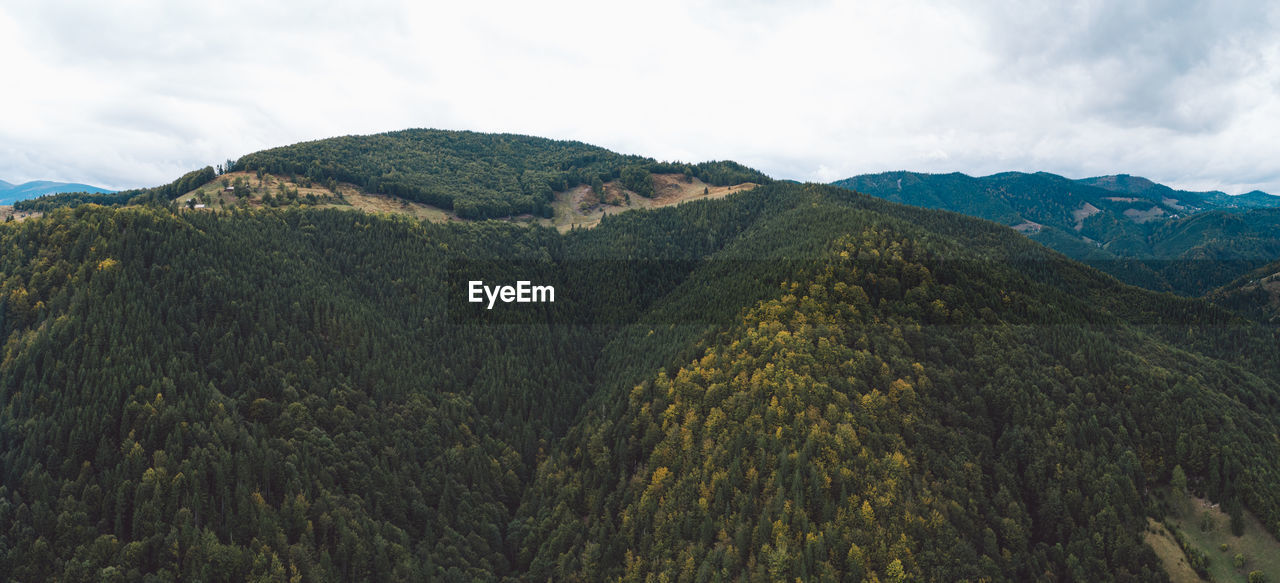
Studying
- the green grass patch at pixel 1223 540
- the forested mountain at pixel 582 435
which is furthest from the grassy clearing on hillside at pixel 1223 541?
the forested mountain at pixel 582 435

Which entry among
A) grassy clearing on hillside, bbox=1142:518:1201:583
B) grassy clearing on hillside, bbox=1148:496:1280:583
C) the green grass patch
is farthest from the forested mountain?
the green grass patch

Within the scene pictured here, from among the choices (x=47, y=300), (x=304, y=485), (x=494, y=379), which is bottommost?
(x=304, y=485)

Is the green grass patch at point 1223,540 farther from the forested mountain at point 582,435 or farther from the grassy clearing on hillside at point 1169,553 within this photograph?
the forested mountain at point 582,435

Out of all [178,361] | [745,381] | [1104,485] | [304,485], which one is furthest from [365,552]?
[1104,485]

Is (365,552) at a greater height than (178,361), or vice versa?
(178,361)

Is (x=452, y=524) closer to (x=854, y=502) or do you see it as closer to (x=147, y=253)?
(x=854, y=502)
